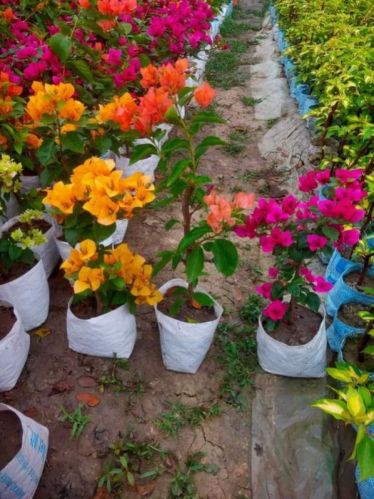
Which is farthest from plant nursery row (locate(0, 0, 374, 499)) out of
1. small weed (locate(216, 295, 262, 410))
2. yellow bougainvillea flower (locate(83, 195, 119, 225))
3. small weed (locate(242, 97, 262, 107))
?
small weed (locate(242, 97, 262, 107))

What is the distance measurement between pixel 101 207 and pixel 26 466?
3.12 ft

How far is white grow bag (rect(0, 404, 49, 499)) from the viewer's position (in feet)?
4.55

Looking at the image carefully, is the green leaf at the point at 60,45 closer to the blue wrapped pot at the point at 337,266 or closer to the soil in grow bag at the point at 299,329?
the soil in grow bag at the point at 299,329

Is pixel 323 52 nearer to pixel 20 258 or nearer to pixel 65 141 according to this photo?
pixel 65 141

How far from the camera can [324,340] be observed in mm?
1962

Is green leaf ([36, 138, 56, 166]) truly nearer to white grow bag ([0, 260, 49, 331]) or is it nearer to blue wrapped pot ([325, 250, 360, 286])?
white grow bag ([0, 260, 49, 331])

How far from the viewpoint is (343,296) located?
225 centimetres

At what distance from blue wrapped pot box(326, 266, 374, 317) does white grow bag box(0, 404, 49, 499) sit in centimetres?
158

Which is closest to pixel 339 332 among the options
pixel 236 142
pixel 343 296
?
pixel 343 296

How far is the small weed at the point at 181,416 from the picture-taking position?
1.86 m

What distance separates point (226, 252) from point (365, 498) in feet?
3.52

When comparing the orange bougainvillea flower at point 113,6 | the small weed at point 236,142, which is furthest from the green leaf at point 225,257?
the small weed at point 236,142

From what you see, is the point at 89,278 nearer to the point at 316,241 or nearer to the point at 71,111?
the point at 71,111

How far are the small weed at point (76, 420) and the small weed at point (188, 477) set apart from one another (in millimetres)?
454
